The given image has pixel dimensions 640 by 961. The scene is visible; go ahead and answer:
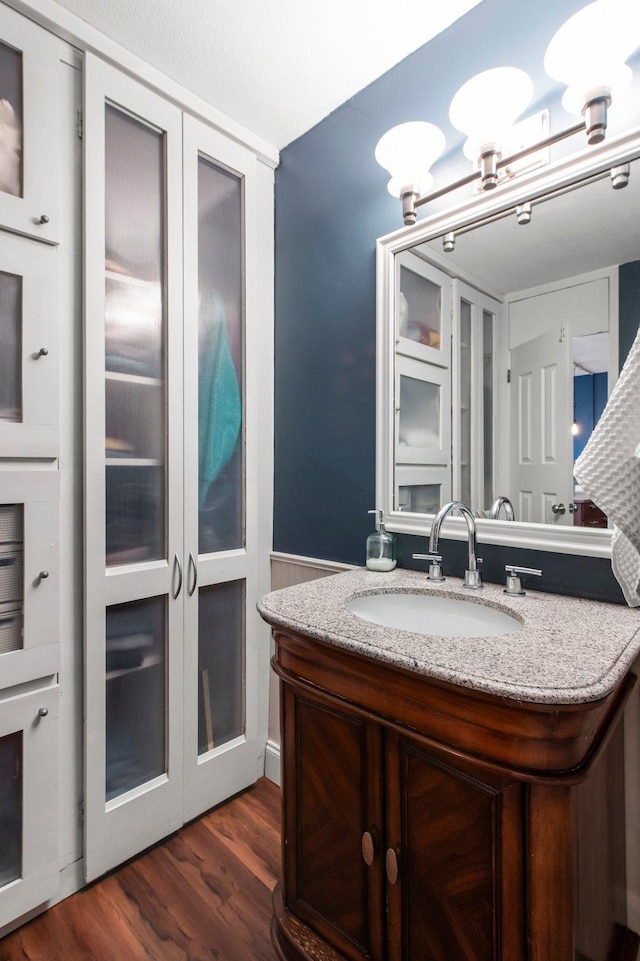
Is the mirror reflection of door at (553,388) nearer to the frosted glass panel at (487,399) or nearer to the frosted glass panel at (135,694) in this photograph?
the frosted glass panel at (487,399)

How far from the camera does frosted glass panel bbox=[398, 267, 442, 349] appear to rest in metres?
1.50

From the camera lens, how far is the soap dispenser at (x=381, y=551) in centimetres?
151

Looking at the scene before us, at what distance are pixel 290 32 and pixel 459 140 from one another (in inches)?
24.0

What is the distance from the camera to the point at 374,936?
99cm

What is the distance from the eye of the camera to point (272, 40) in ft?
4.84

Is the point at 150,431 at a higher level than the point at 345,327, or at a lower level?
lower

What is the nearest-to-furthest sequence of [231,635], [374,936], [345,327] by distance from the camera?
[374,936]
[345,327]
[231,635]

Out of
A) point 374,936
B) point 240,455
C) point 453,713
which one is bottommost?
point 374,936

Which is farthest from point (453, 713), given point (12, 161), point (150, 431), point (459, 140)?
point (12, 161)

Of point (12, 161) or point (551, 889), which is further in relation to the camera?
point (12, 161)

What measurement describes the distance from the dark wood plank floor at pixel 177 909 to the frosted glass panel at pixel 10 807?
0.19 m

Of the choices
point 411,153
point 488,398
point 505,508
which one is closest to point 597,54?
point 411,153

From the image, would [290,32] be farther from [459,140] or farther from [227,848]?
[227,848]

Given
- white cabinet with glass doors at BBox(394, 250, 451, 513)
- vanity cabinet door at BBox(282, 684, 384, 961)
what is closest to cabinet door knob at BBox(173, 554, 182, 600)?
vanity cabinet door at BBox(282, 684, 384, 961)
